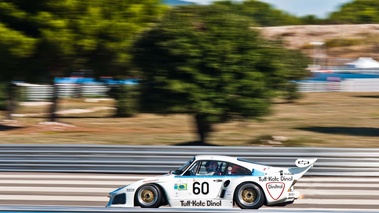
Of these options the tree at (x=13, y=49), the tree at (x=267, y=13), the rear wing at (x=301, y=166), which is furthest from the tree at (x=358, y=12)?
the rear wing at (x=301, y=166)

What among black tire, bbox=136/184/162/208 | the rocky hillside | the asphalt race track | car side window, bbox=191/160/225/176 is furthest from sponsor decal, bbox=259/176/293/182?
the rocky hillside

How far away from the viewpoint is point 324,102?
120ft

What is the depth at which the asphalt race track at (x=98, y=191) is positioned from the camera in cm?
1184

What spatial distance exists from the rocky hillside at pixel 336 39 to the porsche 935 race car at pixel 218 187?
2958 inches

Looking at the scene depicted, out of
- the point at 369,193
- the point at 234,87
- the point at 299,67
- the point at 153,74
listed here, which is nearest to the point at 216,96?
the point at 234,87

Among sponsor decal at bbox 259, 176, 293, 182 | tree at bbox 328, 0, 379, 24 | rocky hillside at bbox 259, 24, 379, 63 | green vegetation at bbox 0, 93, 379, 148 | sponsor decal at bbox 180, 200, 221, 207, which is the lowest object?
sponsor decal at bbox 180, 200, 221, 207

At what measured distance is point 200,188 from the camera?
422 inches

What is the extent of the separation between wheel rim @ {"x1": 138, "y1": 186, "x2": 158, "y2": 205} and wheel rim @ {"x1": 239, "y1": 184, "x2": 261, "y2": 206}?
1.18 meters

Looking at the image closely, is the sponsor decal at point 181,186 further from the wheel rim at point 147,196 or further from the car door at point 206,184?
the wheel rim at point 147,196

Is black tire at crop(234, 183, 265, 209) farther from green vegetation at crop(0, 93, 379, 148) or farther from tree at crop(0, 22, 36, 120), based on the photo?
tree at crop(0, 22, 36, 120)

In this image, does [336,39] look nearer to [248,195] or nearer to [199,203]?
[248,195]

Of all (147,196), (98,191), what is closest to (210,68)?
(98,191)

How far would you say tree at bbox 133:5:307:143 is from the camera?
18641mm

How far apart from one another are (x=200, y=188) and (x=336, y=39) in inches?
3314
